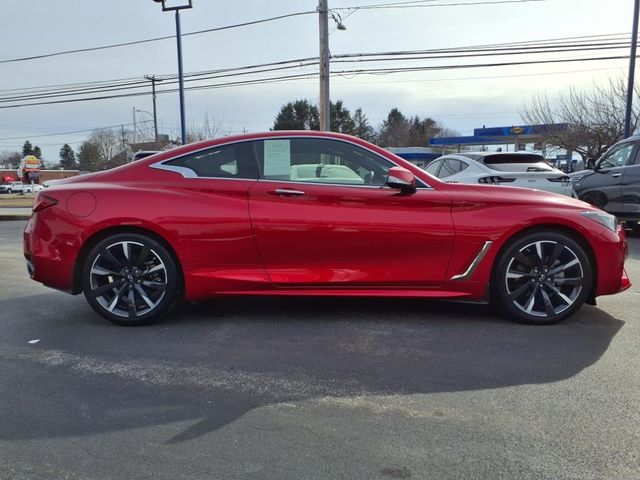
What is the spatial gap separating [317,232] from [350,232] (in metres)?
0.26

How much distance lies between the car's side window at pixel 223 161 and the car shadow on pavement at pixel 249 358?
1278mm

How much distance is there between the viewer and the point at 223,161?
4.48 meters

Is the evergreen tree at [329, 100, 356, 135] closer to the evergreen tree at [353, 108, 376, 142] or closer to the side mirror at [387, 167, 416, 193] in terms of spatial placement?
the evergreen tree at [353, 108, 376, 142]

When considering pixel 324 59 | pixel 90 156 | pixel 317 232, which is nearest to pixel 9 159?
pixel 90 156

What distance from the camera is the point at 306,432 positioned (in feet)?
9.01

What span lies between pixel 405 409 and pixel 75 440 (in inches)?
68.2

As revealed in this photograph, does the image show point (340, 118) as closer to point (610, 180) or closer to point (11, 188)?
point (11, 188)

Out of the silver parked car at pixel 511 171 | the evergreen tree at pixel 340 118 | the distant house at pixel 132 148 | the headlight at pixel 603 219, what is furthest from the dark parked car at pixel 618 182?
the evergreen tree at pixel 340 118

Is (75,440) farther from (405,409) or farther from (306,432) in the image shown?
(405,409)

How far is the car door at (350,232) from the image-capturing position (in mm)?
4266

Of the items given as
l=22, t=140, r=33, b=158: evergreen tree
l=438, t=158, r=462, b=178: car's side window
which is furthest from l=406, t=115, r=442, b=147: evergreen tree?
l=22, t=140, r=33, b=158: evergreen tree

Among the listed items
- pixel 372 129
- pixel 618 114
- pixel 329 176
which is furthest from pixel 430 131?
pixel 329 176

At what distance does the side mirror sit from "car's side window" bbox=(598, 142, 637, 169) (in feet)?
24.3

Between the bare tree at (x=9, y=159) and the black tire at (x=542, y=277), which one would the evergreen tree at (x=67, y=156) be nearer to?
the bare tree at (x=9, y=159)
